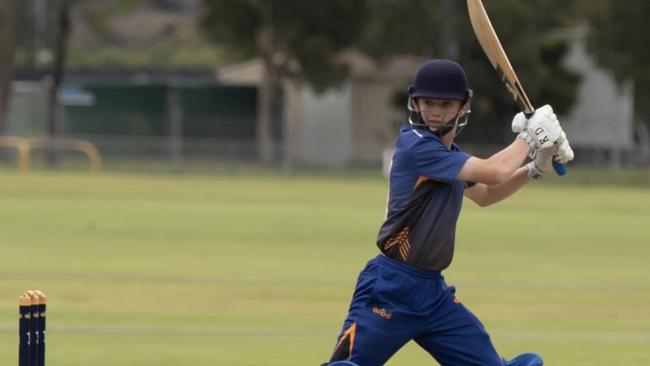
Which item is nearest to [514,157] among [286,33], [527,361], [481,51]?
[527,361]

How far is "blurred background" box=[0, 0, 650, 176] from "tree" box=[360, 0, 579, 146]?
0.05m

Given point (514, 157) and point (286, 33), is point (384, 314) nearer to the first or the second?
point (514, 157)

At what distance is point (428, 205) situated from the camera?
283 inches

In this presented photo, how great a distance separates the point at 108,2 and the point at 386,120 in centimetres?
1105

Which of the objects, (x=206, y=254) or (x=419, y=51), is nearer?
(x=206, y=254)

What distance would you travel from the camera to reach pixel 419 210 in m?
7.19

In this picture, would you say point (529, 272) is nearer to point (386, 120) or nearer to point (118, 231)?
point (118, 231)

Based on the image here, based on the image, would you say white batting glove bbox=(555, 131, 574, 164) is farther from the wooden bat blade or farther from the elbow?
the wooden bat blade

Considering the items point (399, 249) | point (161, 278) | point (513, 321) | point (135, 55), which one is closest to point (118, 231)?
point (161, 278)

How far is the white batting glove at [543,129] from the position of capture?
Answer: 6914mm

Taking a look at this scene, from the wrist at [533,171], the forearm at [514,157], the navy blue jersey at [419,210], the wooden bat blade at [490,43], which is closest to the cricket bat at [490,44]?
the wooden bat blade at [490,43]

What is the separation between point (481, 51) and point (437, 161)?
5065cm

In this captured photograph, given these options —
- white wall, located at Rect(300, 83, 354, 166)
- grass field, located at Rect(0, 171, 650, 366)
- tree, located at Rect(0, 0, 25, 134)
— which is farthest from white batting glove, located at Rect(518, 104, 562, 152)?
white wall, located at Rect(300, 83, 354, 166)

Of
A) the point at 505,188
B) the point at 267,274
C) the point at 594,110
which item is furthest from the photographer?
the point at 594,110
